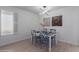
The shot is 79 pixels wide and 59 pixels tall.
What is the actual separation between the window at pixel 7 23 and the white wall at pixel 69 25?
3.02 feet

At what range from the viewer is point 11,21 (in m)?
1.80

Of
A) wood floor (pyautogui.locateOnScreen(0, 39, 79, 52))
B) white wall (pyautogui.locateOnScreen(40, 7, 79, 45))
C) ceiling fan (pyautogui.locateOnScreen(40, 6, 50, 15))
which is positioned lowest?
wood floor (pyautogui.locateOnScreen(0, 39, 79, 52))

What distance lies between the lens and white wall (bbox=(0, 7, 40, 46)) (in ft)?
5.83

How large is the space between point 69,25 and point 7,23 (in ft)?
4.67

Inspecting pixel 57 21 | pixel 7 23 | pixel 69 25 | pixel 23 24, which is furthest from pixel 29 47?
pixel 69 25

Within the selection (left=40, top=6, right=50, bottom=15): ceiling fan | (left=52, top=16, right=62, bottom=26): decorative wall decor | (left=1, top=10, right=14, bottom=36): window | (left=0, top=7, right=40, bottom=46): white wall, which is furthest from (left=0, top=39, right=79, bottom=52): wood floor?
(left=40, top=6, right=50, bottom=15): ceiling fan

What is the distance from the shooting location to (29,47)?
6.15 feet

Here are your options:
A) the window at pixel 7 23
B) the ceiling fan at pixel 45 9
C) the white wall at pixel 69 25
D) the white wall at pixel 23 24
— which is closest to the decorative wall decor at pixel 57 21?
the white wall at pixel 69 25

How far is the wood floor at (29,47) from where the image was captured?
1.81m

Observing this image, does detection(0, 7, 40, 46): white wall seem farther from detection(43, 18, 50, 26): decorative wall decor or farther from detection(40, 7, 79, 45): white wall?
detection(40, 7, 79, 45): white wall

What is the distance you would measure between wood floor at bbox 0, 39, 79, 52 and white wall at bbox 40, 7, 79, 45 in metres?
0.14
